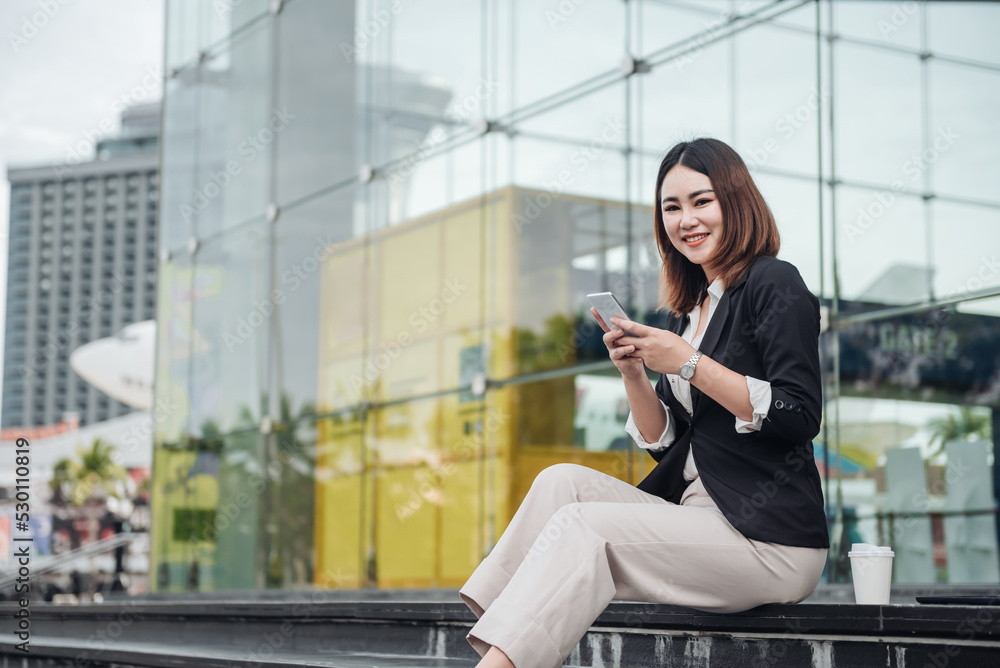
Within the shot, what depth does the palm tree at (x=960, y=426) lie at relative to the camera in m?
7.57

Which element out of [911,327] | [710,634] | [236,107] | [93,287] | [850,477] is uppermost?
[93,287]

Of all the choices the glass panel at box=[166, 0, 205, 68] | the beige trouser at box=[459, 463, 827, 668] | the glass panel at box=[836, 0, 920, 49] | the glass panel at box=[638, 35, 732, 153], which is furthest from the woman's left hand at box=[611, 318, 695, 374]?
the glass panel at box=[166, 0, 205, 68]

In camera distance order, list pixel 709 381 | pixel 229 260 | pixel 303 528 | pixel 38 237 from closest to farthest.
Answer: pixel 709 381 < pixel 303 528 < pixel 229 260 < pixel 38 237

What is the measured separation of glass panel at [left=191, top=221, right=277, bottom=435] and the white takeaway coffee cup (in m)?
7.61

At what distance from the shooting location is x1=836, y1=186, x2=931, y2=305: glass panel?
6.54 metres

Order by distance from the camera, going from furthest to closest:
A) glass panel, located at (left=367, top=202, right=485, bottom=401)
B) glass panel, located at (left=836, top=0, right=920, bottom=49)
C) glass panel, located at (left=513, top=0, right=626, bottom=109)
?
glass panel, located at (left=367, top=202, right=485, bottom=401) → glass panel, located at (left=513, top=0, right=626, bottom=109) → glass panel, located at (left=836, top=0, right=920, bottom=49)

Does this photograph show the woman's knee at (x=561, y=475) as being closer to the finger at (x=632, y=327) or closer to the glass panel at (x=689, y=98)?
the finger at (x=632, y=327)

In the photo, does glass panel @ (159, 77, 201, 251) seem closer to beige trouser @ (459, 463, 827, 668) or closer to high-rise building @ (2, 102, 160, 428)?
beige trouser @ (459, 463, 827, 668)

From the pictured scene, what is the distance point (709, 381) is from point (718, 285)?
16.6 inches

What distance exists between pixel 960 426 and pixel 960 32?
273 centimetres

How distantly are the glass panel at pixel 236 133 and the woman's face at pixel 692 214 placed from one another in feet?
24.4

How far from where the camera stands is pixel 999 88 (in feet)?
23.4

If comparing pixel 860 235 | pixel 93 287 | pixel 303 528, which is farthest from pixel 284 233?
pixel 93 287

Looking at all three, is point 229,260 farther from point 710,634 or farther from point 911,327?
point 710,634
